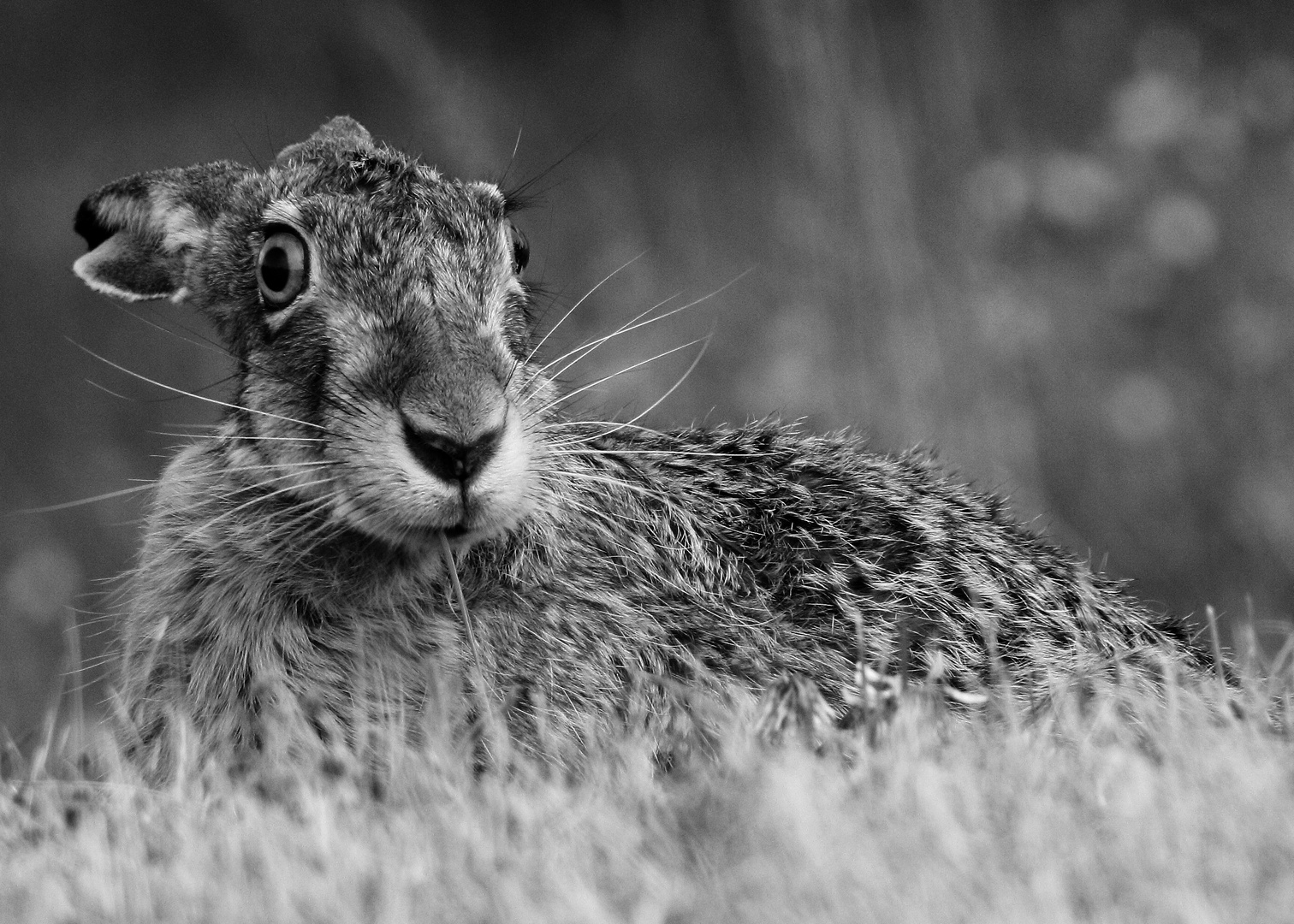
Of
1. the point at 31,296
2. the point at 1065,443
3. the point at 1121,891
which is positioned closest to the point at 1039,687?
the point at 1121,891

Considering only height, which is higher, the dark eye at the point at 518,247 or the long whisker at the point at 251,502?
the dark eye at the point at 518,247

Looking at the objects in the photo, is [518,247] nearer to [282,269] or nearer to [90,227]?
[282,269]

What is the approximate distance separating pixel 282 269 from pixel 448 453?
38.0 inches

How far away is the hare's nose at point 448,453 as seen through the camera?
349cm

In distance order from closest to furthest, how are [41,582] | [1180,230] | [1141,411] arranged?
[1141,411], [1180,230], [41,582]

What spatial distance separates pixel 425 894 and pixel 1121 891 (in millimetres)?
1075

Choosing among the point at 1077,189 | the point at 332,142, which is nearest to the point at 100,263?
the point at 332,142

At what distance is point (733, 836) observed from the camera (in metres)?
2.59

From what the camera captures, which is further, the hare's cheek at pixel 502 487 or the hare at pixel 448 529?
the hare at pixel 448 529

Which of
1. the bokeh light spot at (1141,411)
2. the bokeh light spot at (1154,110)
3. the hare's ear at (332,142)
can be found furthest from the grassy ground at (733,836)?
the bokeh light spot at (1154,110)

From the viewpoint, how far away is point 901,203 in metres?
9.20

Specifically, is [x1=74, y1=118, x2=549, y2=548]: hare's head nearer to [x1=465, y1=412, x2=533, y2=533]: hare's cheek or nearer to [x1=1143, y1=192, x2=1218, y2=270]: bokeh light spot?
[x1=465, y1=412, x2=533, y2=533]: hare's cheek

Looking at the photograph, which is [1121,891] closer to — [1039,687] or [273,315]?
[1039,687]

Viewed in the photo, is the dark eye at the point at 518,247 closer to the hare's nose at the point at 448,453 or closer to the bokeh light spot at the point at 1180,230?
the hare's nose at the point at 448,453
